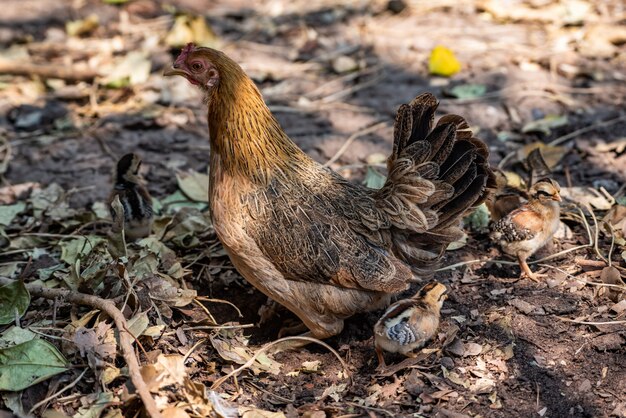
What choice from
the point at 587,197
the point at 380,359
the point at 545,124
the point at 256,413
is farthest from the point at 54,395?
the point at 545,124

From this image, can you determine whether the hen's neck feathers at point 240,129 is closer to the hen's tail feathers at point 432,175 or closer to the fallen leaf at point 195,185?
the hen's tail feathers at point 432,175

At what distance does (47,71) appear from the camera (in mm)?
7934

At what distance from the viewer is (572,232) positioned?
536 centimetres

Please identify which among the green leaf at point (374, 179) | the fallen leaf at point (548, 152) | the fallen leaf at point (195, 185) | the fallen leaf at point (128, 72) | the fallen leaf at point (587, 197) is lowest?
the fallen leaf at point (587, 197)

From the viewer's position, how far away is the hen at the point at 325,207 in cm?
430

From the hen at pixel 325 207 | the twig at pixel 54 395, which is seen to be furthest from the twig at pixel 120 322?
the hen at pixel 325 207

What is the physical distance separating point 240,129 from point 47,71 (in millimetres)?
4456

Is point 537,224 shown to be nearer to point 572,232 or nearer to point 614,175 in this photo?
point 572,232

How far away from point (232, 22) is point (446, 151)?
574 centimetres

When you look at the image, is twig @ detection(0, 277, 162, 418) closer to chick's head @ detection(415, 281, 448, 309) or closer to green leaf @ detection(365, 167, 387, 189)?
chick's head @ detection(415, 281, 448, 309)

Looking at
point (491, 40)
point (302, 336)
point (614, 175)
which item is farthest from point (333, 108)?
point (302, 336)

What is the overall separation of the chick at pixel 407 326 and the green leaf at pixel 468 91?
11.5 feet

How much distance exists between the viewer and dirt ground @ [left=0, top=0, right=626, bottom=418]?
408cm

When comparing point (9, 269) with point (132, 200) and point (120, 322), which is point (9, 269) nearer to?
point (132, 200)
